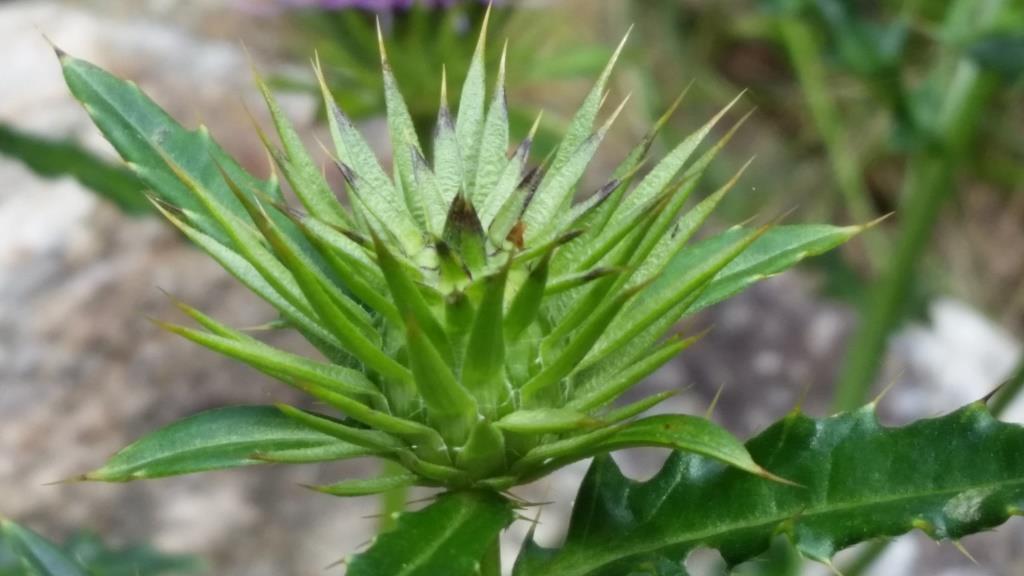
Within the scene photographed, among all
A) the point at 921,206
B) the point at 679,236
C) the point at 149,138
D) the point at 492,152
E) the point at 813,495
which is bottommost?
the point at 921,206

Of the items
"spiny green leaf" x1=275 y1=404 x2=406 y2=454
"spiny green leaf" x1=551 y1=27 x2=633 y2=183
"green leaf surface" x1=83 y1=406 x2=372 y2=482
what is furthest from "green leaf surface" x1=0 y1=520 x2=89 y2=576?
"spiny green leaf" x1=551 y1=27 x2=633 y2=183

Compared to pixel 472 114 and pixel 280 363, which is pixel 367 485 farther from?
pixel 472 114

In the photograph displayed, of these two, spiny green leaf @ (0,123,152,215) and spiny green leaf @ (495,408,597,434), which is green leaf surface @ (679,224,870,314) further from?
spiny green leaf @ (0,123,152,215)

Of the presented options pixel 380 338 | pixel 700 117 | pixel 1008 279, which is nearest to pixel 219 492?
pixel 380 338

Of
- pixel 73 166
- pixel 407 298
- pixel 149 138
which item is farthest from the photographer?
pixel 73 166

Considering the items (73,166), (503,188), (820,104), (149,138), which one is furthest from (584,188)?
(503,188)

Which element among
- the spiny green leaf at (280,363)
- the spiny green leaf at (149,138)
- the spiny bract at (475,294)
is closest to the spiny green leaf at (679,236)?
the spiny bract at (475,294)
